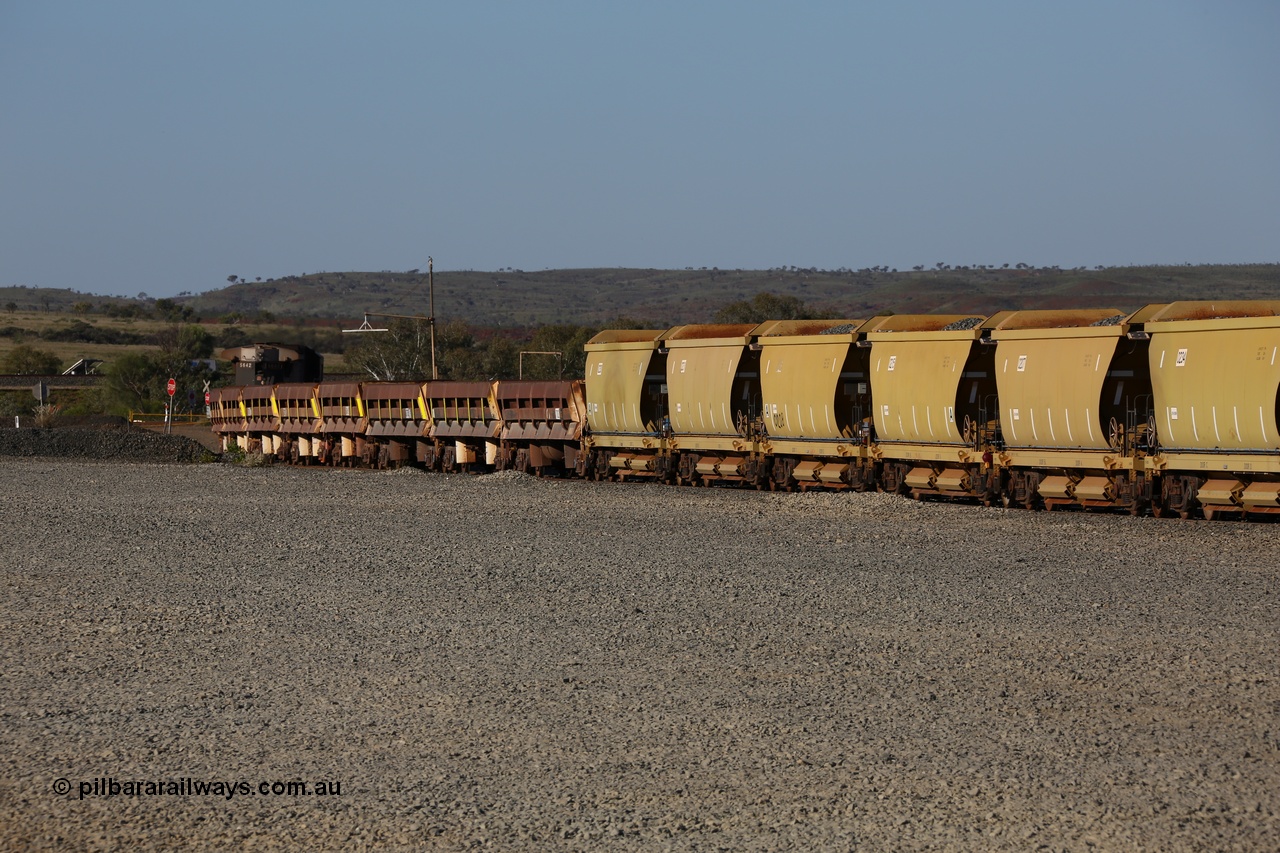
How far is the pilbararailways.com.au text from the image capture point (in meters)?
6.68

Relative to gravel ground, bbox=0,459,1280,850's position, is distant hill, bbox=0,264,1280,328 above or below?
above

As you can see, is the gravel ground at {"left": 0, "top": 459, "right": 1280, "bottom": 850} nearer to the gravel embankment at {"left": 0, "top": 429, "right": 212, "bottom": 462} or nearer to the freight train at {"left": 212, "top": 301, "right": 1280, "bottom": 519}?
the freight train at {"left": 212, "top": 301, "right": 1280, "bottom": 519}

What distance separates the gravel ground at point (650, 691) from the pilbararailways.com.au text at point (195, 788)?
29mm

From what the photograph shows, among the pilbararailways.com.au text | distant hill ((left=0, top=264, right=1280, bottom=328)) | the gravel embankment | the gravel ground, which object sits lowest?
the gravel embankment

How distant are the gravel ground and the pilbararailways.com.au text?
3 centimetres

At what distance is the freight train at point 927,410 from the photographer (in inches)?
732

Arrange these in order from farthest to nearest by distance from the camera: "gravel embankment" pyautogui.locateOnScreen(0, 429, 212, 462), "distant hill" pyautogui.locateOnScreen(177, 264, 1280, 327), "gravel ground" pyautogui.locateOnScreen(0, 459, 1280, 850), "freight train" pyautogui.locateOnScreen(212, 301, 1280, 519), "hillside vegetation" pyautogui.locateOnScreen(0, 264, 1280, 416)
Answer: "distant hill" pyautogui.locateOnScreen(177, 264, 1280, 327) < "hillside vegetation" pyautogui.locateOnScreen(0, 264, 1280, 416) < "gravel embankment" pyautogui.locateOnScreen(0, 429, 212, 462) < "freight train" pyautogui.locateOnScreen(212, 301, 1280, 519) < "gravel ground" pyautogui.locateOnScreen(0, 459, 1280, 850)

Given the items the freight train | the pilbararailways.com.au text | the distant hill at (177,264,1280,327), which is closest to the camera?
the pilbararailways.com.au text

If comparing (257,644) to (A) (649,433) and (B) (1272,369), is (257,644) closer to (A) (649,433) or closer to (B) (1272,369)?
(B) (1272,369)

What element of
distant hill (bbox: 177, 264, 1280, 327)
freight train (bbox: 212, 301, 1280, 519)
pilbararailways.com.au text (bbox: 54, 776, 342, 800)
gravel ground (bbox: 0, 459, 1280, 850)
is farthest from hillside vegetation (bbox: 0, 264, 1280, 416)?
pilbararailways.com.au text (bbox: 54, 776, 342, 800)

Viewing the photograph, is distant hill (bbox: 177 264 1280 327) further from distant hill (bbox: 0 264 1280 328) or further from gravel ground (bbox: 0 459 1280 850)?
gravel ground (bbox: 0 459 1280 850)

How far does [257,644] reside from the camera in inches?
414

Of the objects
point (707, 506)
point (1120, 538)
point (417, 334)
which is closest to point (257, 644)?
point (1120, 538)

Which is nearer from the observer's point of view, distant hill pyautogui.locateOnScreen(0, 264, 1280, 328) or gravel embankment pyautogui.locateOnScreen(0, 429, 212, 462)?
gravel embankment pyautogui.locateOnScreen(0, 429, 212, 462)
